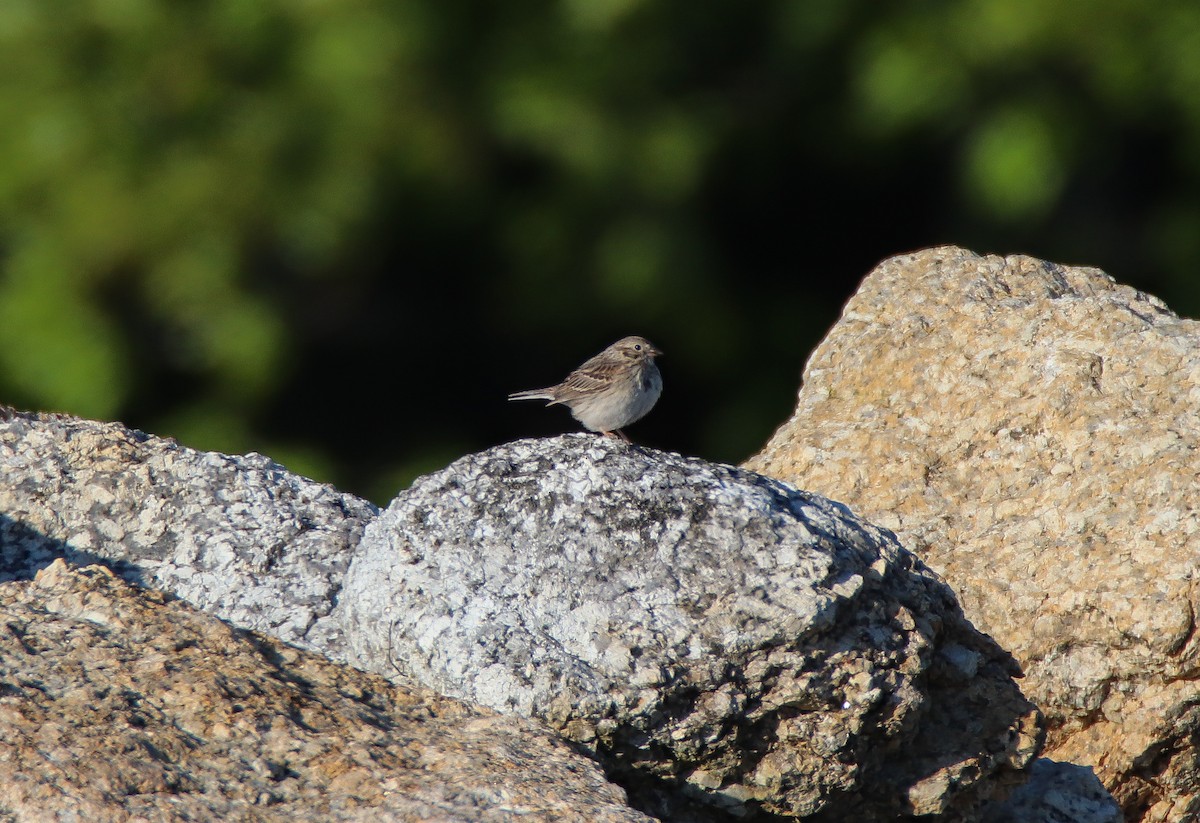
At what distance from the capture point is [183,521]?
14.5ft

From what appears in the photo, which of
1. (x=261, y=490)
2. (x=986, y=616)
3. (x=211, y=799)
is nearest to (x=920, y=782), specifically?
(x=986, y=616)

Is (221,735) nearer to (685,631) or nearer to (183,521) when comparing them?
(685,631)

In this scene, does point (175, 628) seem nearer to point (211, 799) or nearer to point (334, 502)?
point (211, 799)

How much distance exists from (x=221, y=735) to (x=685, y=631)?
116cm

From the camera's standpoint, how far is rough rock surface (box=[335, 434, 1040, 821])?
11.5 ft

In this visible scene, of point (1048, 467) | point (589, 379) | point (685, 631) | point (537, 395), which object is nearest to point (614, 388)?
point (589, 379)

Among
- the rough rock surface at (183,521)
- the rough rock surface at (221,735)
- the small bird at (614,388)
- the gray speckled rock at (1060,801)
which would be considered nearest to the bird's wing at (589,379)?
the small bird at (614,388)

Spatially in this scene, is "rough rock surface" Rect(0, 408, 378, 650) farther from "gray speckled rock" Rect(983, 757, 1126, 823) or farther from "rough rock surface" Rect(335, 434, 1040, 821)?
"gray speckled rock" Rect(983, 757, 1126, 823)

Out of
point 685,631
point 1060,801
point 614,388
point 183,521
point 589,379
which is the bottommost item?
point 1060,801

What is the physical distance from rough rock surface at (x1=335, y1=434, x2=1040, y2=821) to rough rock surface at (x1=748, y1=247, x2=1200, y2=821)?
25.1 inches

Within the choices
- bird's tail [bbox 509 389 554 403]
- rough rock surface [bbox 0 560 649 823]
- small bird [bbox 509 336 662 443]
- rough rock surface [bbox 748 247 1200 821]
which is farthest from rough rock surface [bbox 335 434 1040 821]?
bird's tail [bbox 509 389 554 403]

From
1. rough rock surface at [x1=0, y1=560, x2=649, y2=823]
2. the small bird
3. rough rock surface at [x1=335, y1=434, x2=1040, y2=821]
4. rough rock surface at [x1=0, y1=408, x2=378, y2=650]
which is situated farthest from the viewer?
the small bird

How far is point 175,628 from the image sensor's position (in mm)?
3547

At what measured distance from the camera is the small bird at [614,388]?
6.78 m
